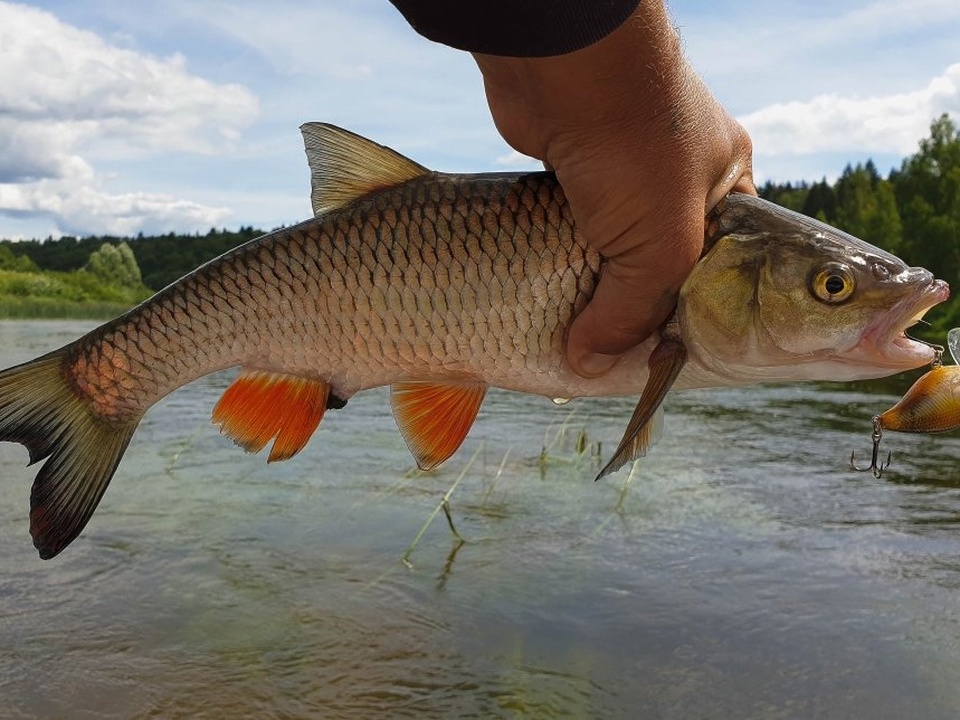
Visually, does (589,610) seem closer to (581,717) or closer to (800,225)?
(581,717)

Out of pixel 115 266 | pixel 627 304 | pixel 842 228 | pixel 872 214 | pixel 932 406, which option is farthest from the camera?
pixel 115 266

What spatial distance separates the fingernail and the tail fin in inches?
56.7

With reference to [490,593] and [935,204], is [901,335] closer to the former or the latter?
[490,593]

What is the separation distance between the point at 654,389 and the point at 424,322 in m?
0.74

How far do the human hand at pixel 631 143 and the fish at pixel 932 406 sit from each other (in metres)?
0.87

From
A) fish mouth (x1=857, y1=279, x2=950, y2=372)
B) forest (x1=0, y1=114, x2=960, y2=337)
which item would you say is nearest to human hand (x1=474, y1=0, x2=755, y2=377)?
fish mouth (x1=857, y1=279, x2=950, y2=372)

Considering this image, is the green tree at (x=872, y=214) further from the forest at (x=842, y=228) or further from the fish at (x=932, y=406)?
the fish at (x=932, y=406)

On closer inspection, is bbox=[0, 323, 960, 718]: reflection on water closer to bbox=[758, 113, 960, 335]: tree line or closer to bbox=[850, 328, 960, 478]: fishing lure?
bbox=[850, 328, 960, 478]: fishing lure

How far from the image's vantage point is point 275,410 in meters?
2.86

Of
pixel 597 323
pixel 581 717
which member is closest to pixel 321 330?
pixel 597 323

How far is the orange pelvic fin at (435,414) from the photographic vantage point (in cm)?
281

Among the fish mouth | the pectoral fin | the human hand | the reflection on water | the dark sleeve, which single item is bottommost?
the reflection on water

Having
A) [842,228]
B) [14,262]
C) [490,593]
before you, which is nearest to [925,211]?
[842,228]

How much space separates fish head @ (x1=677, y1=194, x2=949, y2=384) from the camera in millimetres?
2324
